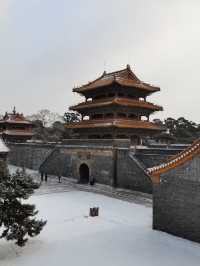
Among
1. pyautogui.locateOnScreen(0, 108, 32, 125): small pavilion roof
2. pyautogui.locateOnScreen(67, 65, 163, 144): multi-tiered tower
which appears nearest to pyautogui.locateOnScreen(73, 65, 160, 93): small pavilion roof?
pyautogui.locateOnScreen(67, 65, 163, 144): multi-tiered tower

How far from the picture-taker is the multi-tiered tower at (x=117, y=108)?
2389cm

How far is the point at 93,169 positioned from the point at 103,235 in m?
11.9

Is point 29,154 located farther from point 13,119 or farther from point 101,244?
point 101,244

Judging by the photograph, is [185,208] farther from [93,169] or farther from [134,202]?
[93,169]

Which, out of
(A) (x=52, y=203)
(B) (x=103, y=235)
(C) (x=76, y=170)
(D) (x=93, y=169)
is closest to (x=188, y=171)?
(B) (x=103, y=235)

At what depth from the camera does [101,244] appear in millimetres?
10953

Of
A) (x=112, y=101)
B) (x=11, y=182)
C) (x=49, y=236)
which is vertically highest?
(x=112, y=101)

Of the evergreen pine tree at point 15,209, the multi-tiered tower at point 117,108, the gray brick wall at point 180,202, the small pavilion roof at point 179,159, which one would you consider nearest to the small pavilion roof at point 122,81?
the multi-tiered tower at point 117,108

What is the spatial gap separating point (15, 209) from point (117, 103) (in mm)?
15136

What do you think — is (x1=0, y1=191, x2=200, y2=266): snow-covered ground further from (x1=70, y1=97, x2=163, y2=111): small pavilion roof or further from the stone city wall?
the stone city wall

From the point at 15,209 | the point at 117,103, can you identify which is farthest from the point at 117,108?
the point at 15,209

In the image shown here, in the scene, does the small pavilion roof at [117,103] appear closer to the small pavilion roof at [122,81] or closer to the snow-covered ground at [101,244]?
A: the small pavilion roof at [122,81]

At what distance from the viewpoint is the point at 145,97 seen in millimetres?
27062

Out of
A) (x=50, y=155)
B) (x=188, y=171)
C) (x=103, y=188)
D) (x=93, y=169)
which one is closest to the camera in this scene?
(x=188, y=171)
